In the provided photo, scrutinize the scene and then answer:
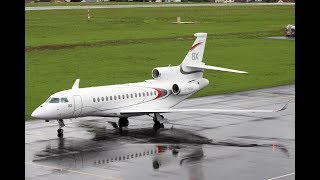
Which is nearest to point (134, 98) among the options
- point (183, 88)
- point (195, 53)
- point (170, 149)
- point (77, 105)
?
point (183, 88)

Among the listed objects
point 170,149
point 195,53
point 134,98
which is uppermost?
point 195,53

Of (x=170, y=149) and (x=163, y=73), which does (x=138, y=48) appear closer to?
(x=163, y=73)

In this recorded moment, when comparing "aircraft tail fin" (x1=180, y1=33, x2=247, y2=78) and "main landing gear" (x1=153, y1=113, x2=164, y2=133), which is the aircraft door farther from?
"aircraft tail fin" (x1=180, y1=33, x2=247, y2=78)

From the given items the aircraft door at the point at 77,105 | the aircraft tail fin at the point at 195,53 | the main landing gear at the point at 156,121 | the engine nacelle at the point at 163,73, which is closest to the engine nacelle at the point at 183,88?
the engine nacelle at the point at 163,73

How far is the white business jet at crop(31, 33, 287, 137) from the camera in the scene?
3141 cm

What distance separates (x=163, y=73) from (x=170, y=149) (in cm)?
924

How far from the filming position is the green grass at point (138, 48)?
57.7 m

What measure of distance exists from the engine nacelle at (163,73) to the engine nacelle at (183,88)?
97 centimetres

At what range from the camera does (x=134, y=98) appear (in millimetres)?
34906

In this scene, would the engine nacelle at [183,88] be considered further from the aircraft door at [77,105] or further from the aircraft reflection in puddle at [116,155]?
A: the aircraft reflection in puddle at [116,155]

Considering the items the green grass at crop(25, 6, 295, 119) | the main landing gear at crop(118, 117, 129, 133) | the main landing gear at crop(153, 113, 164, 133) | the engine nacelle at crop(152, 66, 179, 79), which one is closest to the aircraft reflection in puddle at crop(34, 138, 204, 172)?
the main landing gear at crop(153, 113, 164, 133)
